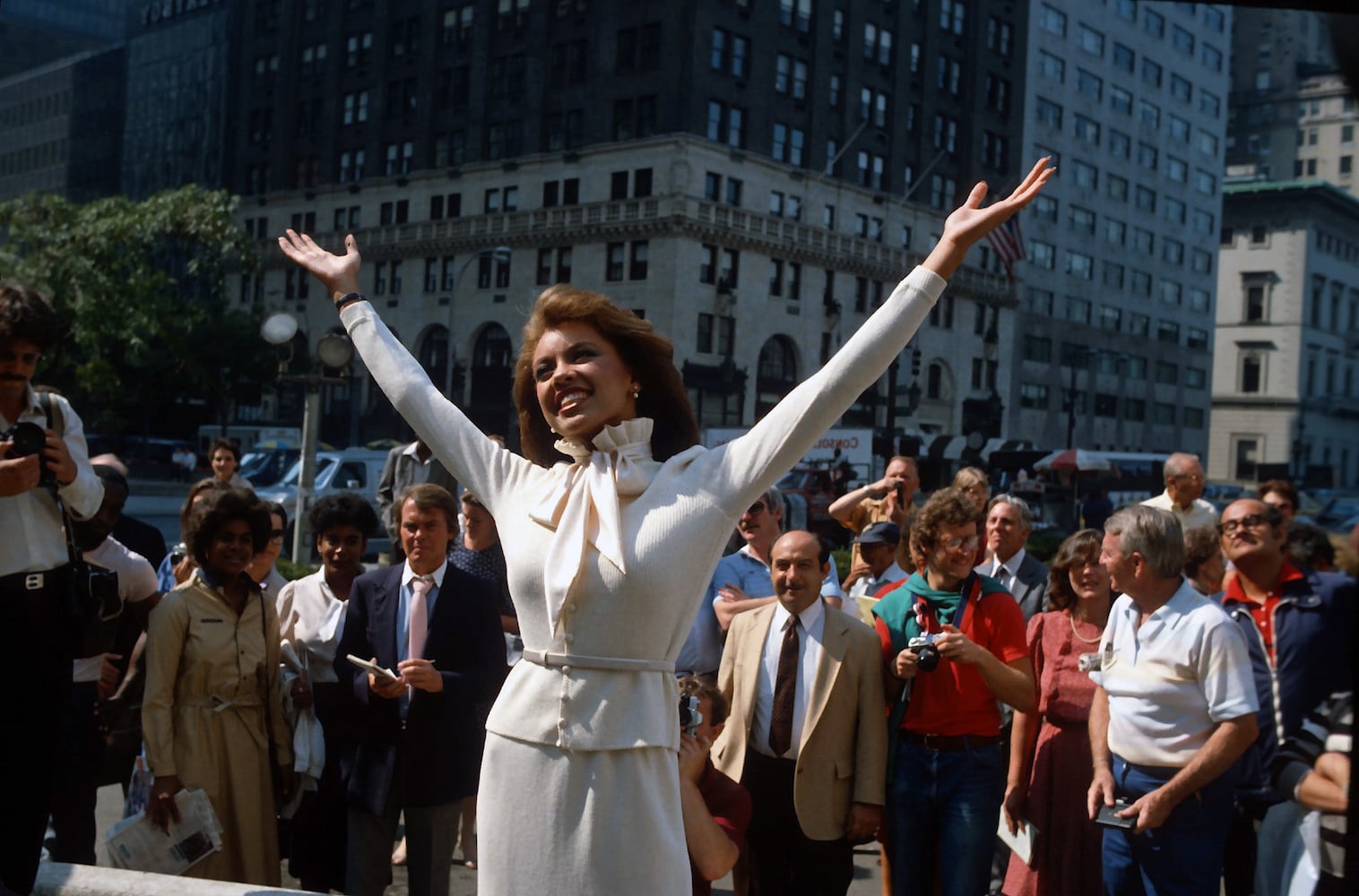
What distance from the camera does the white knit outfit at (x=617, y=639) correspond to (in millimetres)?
2385

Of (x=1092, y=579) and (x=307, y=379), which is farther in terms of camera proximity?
(x=307, y=379)

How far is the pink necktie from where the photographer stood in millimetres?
5012

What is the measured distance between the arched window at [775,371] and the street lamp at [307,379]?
36.4m

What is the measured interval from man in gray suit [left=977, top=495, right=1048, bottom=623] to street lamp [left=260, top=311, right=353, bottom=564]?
9130 mm

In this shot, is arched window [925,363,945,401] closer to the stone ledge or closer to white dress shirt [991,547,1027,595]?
white dress shirt [991,547,1027,595]

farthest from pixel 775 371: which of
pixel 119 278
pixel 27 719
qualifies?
pixel 27 719

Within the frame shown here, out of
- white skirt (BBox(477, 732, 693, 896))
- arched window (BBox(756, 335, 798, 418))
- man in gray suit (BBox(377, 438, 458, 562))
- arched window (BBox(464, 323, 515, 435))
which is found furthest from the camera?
arched window (BBox(756, 335, 798, 418))

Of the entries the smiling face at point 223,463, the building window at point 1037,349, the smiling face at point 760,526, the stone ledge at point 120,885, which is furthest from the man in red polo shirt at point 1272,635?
the building window at point 1037,349

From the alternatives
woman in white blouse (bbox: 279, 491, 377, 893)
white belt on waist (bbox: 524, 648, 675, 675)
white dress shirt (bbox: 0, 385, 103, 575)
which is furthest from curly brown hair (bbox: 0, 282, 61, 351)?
woman in white blouse (bbox: 279, 491, 377, 893)

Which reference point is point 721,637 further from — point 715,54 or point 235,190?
point 235,190

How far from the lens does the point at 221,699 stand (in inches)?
191

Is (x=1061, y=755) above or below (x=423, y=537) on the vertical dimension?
below

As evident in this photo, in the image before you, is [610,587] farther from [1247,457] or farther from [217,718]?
[1247,457]

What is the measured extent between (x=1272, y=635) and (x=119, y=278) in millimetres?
37867
